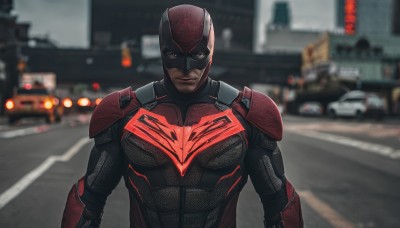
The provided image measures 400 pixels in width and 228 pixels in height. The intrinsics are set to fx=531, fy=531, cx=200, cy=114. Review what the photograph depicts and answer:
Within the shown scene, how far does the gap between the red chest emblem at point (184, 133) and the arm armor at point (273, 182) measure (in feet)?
0.45

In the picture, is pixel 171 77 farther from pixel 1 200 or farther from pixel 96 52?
pixel 96 52

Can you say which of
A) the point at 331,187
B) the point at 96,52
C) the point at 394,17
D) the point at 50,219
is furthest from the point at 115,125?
the point at 96,52

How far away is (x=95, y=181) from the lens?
2.27 m

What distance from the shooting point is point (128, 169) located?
2260mm

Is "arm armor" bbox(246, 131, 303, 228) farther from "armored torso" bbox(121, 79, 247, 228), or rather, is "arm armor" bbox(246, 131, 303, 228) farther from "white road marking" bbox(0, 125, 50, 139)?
"white road marking" bbox(0, 125, 50, 139)

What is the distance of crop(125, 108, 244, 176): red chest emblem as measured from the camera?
7.06 feet

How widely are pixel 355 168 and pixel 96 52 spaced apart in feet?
267

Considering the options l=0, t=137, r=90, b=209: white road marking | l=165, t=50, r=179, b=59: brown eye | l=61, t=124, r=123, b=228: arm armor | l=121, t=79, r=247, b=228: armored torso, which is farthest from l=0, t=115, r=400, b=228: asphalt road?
l=165, t=50, r=179, b=59: brown eye

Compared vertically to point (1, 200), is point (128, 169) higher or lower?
higher

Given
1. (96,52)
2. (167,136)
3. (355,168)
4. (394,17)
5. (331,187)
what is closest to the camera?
(167,136)

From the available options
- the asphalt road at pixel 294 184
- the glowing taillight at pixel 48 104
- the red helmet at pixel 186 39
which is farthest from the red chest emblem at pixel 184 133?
the glowing taillight at pixel 48 104

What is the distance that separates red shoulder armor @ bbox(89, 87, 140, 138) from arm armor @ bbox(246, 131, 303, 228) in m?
0.55

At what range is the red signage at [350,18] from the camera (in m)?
113

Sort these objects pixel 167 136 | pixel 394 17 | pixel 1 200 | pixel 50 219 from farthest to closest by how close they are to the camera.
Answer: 1. pixel 394 17
2. pixel 1 200
3. pixel 50 219
4. pixel 167 136
